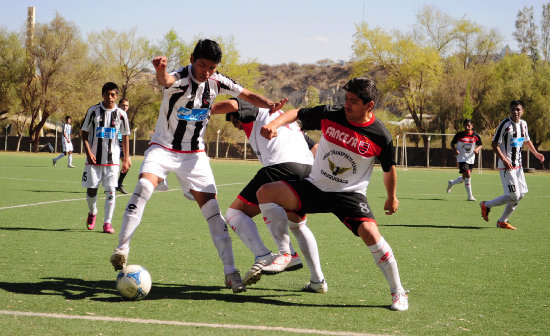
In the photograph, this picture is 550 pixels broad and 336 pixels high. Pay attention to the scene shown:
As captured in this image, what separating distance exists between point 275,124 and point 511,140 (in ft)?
23.6

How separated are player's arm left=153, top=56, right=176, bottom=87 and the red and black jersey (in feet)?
3.76

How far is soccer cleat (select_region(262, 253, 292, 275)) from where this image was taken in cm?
552

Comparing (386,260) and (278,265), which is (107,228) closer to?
(278,265)

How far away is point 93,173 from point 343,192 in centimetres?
550

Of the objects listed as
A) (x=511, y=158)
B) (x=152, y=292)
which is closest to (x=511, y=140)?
(x=511, y=158)

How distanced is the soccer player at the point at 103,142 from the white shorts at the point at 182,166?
398 cm

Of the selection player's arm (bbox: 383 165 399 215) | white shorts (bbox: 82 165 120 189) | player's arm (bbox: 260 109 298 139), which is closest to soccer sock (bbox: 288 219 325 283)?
player's arm (bbox: 383 165 399 215)

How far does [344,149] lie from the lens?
5359mm

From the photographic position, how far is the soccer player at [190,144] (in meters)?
5.68

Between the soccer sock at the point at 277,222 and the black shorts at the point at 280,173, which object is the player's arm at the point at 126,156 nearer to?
the black shorts at the point at 280,173

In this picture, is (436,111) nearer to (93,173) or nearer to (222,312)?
(93,173)

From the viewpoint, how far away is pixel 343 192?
5371 mm

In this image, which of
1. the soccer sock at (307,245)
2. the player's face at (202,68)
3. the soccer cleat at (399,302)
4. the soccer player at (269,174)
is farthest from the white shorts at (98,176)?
the soccer cleat at (399,302)

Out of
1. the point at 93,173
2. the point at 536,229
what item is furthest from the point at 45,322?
the point at 536,229
